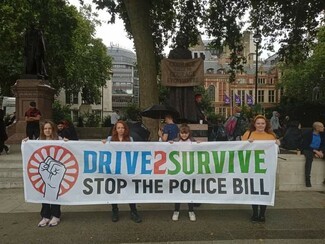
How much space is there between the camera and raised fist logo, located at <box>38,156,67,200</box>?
6.93 m

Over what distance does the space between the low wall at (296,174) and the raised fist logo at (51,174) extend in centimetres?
493

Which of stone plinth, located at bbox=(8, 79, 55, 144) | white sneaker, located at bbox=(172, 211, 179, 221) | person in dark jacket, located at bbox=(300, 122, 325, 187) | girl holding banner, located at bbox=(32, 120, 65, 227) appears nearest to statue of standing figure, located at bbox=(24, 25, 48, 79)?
stone plinth, located at bbox=(8, 79, 55, 144)

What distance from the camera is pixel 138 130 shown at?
33.2 ft

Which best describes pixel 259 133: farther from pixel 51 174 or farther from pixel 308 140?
pixel 51 174

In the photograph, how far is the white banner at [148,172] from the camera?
22.9ft

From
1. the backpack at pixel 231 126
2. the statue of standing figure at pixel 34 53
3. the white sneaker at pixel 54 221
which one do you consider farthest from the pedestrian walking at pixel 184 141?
the statue of standing figure at pixel 34 53

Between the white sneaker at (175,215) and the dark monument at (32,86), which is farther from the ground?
the dark monument at (32,86)

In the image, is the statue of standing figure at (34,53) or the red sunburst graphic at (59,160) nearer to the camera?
the red sunburst graphic at (59,160)

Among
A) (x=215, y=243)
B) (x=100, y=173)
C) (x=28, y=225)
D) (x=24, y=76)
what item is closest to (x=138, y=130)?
(x=100, y=173)

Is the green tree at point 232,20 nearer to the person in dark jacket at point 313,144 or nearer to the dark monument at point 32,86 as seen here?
the dark monument at point 32,86

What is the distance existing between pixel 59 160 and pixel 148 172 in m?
1.50

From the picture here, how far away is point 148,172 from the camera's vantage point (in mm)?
7078

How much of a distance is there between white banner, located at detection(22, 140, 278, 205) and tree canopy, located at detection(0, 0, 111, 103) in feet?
46.9

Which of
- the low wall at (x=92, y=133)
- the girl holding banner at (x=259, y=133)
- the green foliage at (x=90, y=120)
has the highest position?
the girl holding banner at (x=259, y=133)
